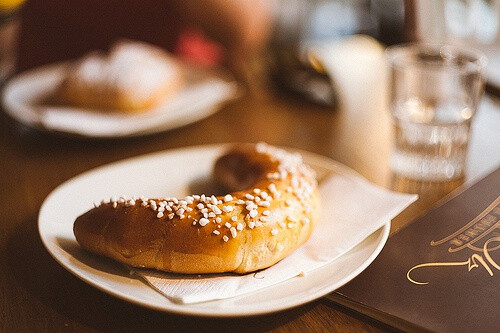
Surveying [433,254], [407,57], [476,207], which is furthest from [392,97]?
[433,254]

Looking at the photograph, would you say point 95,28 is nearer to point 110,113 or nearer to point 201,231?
point 110,113

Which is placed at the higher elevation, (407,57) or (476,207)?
(407,57)

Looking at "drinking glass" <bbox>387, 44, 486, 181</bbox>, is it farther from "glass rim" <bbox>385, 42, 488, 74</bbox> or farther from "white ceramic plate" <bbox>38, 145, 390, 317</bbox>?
"white ceramic plate" <bbox>38, 145, 390, 317</bbox>

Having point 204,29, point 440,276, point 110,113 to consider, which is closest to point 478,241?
point 440,276

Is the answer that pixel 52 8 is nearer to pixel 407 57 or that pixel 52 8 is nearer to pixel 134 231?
pixel 407 57

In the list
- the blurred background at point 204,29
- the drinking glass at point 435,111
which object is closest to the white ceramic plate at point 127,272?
the drinking glass at point 435,111

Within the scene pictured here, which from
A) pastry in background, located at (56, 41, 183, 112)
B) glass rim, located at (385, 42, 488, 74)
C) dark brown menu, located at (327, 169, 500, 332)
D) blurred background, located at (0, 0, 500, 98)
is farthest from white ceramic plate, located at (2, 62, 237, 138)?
dark brown menu, located at (327, 169, 500, 332)
